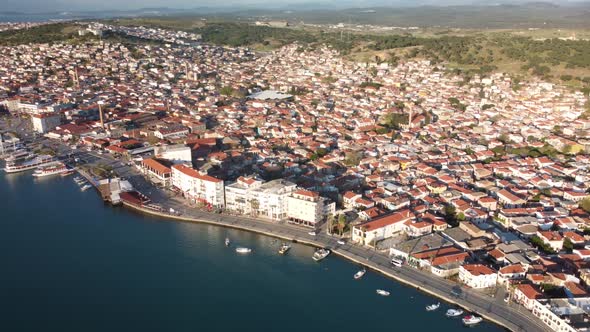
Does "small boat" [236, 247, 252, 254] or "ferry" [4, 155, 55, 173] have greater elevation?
"ferry" [4, 155, 55, 173]

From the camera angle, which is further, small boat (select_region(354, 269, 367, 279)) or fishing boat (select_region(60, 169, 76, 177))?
fishing boat (select_region(60, 169, 76, 177))

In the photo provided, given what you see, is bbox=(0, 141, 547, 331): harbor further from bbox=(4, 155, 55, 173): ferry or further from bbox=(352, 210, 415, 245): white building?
bbox=(4, 155, 55, 173): ferry

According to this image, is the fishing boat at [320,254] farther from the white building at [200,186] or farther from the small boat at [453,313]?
the white building at [200,186]

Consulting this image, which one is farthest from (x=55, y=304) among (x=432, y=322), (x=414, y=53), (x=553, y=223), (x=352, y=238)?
(x=414, y=53)

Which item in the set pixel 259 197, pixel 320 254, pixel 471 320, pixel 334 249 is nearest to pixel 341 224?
pixel 334 249

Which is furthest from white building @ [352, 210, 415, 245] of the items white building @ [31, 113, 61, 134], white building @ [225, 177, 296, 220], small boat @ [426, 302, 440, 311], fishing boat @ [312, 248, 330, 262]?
white building @ [31, 113, 61, 134]

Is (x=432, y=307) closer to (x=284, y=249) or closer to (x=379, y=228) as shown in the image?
(x=379, y=228)

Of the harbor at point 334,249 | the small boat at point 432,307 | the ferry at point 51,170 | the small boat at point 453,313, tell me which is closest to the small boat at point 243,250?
the harbor at point 334,249
